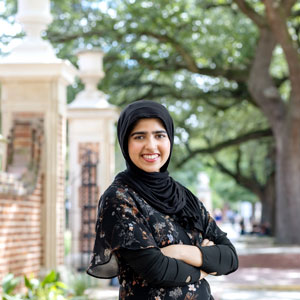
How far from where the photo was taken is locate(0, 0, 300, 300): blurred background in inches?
305

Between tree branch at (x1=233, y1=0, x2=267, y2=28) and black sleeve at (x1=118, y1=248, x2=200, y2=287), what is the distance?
14582 millimetres

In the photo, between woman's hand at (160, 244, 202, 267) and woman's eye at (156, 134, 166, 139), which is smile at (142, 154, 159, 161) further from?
woman's hand at (160, 244, 202, 267)

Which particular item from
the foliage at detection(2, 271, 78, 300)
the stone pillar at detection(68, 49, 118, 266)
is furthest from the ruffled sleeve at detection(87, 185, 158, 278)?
the stone pillar at detection(68, 49, 118, 266)

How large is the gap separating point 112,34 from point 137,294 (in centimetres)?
1499

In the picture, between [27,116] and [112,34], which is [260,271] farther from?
[27,116]

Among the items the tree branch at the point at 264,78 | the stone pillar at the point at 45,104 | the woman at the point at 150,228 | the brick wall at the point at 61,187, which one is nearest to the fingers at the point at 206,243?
the woman at the point at 150,228

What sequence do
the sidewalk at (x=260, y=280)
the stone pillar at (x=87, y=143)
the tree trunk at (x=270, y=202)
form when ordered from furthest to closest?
the tree trunk at (x=270, y=202) < the stone pillar at (x=87, y=143) < the sidewalk at (x=260, y=280)

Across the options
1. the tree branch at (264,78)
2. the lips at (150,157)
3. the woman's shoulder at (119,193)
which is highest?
the tree branch at (264,78)

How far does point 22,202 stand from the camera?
728 centimetres

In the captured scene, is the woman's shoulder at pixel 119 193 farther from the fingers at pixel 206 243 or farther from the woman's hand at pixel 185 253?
the fingers at pixel 206 243

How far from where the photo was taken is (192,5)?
62.5 ft

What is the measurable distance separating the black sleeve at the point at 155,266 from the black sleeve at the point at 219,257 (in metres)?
0.16

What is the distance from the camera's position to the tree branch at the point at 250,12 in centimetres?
1647

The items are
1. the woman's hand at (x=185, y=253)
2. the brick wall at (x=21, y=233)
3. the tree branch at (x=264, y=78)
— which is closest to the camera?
the woman's hand at (x=185, y=253)
